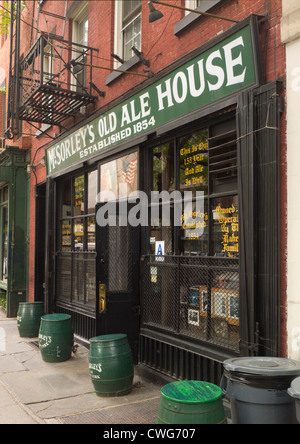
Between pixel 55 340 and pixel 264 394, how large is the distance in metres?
4.47

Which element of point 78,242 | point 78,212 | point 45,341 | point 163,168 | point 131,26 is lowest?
point 45,341

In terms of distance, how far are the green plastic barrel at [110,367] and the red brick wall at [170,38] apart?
2.15m

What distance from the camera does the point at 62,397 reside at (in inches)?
213

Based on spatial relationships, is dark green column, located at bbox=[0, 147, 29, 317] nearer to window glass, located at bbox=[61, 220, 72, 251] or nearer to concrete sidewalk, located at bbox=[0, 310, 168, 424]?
window glass, located at bbox=[61, 220, 72, 251]

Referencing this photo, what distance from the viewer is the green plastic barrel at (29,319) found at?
29.3ft

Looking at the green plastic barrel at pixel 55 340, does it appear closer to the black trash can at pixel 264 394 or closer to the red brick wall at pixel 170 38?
the red brick wall at pixel 170 38

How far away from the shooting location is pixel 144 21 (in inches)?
268

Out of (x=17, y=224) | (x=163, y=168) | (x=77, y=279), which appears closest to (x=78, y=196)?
(x=77, y=279)

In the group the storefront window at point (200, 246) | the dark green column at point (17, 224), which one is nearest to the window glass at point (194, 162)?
the storefront window at point (200, 246)

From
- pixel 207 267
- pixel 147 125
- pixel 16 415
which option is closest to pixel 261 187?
pixel 207 267

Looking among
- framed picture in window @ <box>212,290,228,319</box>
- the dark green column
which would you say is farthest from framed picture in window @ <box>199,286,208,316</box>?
the dark green column

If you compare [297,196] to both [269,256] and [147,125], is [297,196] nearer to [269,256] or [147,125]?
[269,256]

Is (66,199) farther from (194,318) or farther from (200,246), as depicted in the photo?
(194,318)

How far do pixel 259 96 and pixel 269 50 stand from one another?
19.5 inches
